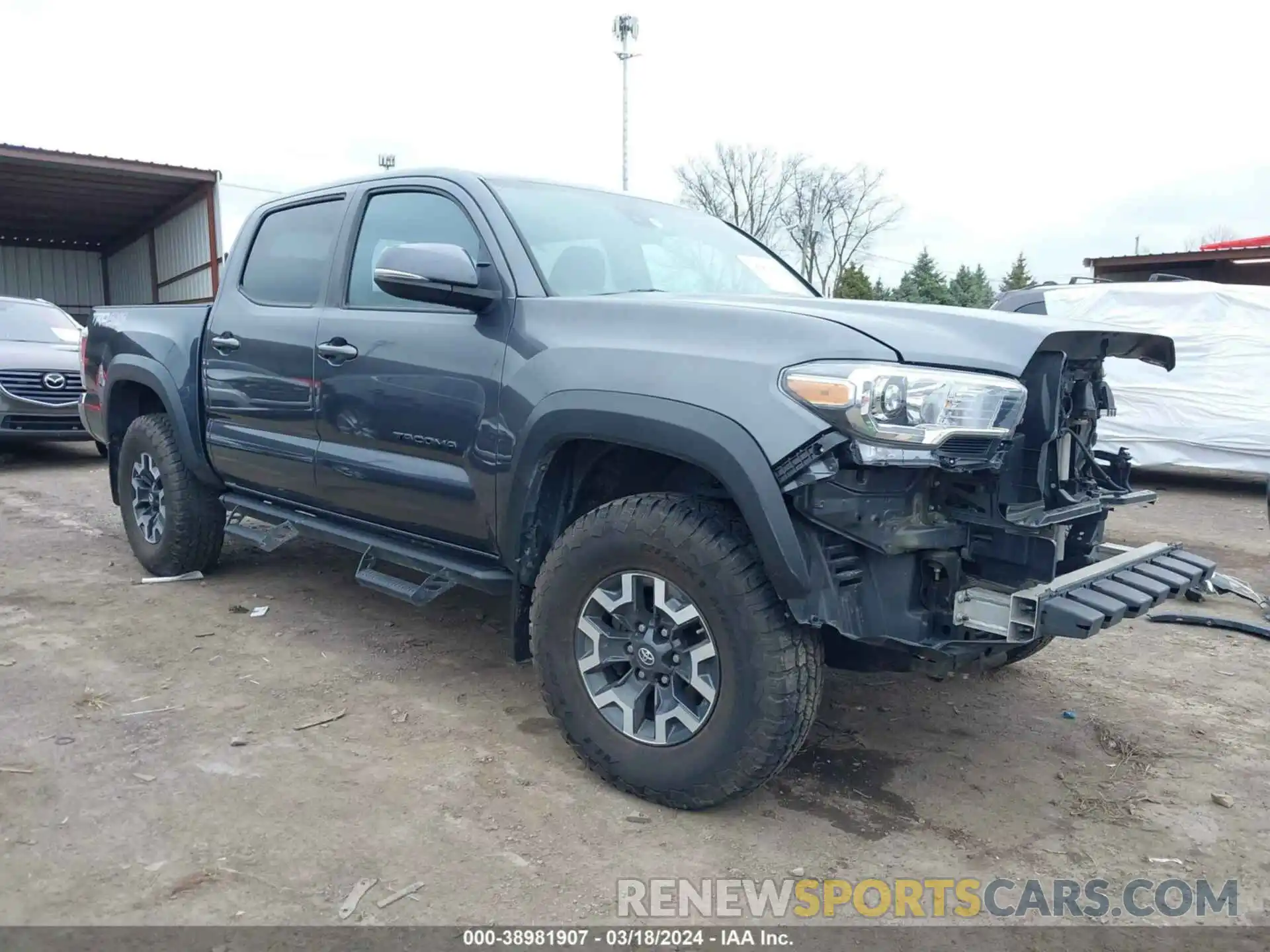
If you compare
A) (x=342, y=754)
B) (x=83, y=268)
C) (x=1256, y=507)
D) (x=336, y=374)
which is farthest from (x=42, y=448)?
(x=83, y=268)

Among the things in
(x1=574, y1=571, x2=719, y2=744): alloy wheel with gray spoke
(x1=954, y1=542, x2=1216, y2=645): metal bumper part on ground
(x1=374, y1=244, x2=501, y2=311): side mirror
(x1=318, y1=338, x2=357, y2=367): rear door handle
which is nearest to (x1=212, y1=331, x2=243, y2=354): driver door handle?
(x1=318, y1=338, x2=357, y2=367): rear door handle

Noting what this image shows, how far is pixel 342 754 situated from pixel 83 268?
29.5 m

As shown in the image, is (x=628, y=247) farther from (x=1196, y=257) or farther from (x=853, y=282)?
(x=853, y=282)

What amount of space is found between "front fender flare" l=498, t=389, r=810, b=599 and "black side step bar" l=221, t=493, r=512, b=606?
29 centimetres

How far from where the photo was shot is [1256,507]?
8664 mm

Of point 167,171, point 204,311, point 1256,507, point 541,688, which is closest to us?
point 541,688

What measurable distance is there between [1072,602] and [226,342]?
3752mm

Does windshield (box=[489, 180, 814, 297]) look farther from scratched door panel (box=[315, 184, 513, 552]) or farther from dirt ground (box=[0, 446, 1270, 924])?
dirt ground (box=[0, 446, 1270, 924])

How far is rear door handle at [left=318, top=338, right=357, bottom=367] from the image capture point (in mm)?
3729

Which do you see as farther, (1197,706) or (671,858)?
(1197,706)

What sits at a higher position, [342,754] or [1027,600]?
[1027,600]

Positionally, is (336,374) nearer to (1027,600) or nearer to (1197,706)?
(1027,600)

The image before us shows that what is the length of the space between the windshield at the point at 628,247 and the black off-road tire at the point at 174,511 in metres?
2.51

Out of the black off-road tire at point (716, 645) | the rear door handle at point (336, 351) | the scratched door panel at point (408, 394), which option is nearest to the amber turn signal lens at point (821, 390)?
the black off-road tire at point (716, 645)
